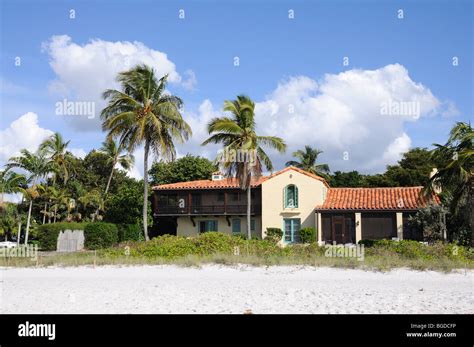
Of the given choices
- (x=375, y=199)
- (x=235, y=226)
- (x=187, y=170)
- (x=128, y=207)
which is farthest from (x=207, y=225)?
(x=375, y=199)

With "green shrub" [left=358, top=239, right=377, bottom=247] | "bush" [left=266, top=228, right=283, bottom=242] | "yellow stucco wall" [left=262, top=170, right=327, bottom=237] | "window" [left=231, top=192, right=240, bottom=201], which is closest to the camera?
"green shrub" [left=358, top=239, right=377, bottom=247]

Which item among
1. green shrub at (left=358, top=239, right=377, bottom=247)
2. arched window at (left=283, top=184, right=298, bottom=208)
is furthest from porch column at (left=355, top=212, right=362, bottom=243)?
arched window at (left=283, top=184, right=298, bottom=208)

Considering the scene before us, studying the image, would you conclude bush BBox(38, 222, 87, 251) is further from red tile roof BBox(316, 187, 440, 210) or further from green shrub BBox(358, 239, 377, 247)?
green shrub BBox(358, 239, 377, 247)

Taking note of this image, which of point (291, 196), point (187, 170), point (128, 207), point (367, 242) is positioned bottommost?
point (367, 242)

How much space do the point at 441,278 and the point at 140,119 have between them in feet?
64.2

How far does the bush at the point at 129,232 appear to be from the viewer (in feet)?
108

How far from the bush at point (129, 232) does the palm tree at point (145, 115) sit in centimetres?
367

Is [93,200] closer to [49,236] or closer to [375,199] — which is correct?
[49,236]

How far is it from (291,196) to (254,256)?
586 inches

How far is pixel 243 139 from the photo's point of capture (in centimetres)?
2889

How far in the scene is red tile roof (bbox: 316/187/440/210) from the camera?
31328mm

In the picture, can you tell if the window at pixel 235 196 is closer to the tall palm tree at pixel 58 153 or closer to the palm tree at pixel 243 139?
the palm tree at pixel 243 139

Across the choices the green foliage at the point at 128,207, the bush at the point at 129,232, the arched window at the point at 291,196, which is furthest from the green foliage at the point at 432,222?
the bush at the point at 129,232
